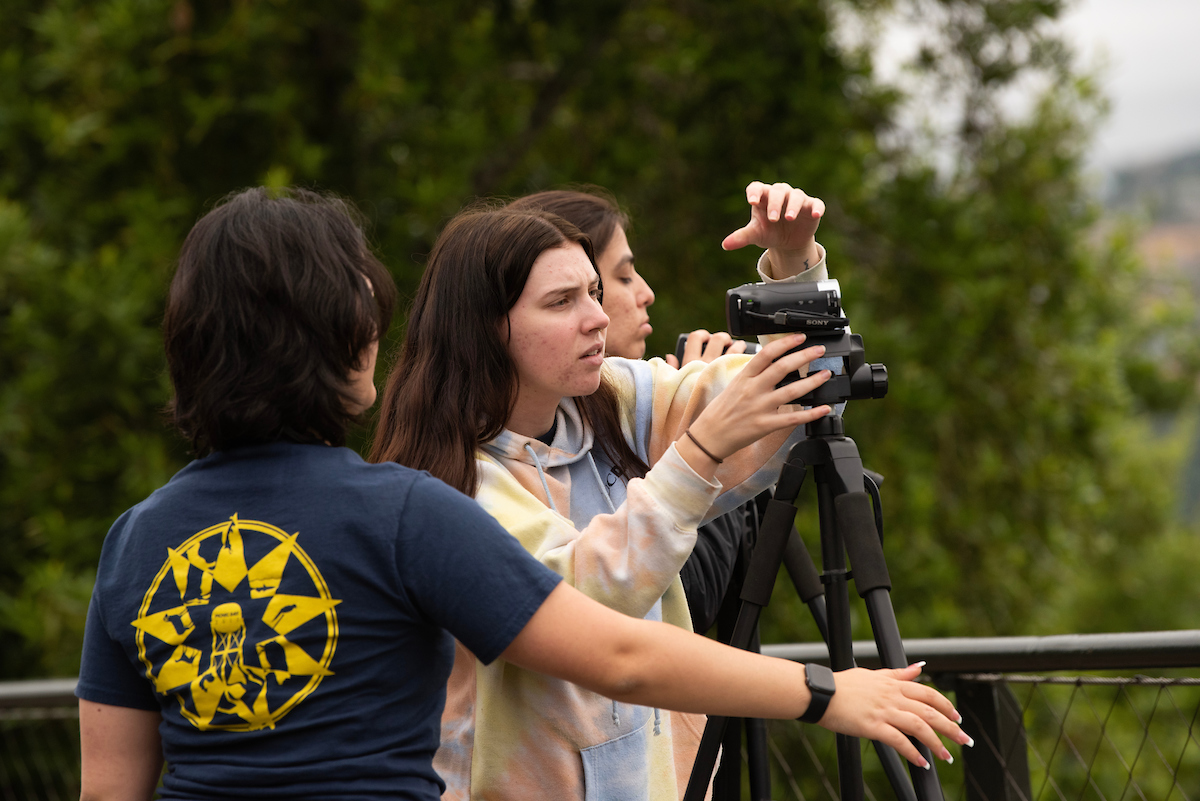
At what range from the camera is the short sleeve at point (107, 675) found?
1.22 m

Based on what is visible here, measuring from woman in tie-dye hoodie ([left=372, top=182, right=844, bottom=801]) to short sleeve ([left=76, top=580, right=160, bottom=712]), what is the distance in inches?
16.7

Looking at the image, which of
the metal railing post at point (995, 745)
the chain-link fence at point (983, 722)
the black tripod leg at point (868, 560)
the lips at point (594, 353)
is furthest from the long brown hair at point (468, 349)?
the metal railing post at point (995, 745)

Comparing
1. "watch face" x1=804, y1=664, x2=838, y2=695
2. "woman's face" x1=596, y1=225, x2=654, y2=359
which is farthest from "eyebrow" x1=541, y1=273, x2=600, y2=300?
"watch face" x1=804, y1=664, x2=838, y2=695

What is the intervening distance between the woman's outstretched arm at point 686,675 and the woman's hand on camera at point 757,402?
278 millimetres

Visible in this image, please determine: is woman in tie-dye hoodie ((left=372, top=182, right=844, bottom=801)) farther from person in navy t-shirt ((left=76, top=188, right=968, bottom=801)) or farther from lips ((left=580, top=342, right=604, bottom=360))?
person in navy t-shirt ((left=76, top=188, right=968, bottom=801))

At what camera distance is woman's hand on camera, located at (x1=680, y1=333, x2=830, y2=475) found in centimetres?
136

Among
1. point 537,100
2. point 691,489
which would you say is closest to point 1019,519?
point 537,100

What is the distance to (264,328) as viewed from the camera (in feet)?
3.84

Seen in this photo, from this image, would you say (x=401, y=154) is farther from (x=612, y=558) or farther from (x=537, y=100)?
(x=612, y=558)

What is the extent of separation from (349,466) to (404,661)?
215 mm

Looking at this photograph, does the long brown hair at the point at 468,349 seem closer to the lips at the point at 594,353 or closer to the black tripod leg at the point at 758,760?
the lips at the point at 594,353

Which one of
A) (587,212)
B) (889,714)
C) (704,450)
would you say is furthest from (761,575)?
(587,212)

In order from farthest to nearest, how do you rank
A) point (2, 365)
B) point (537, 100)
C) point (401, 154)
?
point (537, 100) → point (401, 154) → point (2, 365)

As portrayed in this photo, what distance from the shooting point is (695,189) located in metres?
4.78
